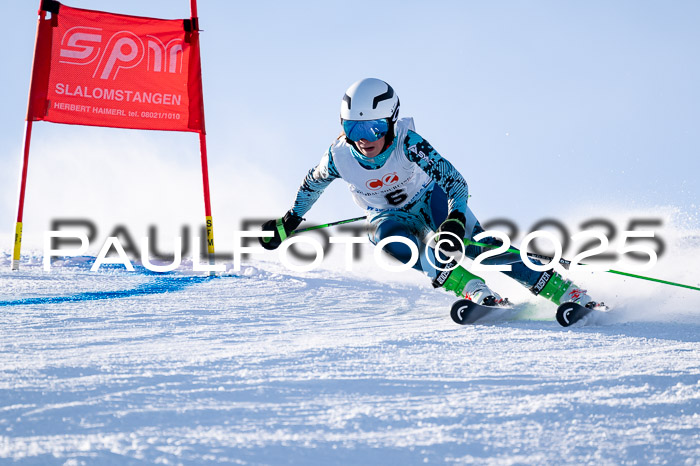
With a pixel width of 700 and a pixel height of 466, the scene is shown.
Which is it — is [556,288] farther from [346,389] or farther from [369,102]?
[346,389]

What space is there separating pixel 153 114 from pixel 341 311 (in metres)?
3.82

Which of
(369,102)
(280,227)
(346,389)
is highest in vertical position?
(369,102)

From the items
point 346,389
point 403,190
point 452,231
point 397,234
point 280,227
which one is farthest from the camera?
point 280,227

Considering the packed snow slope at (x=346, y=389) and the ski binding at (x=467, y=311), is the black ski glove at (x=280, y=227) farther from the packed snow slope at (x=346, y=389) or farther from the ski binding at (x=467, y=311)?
the ski binding at (x=467, y=311)

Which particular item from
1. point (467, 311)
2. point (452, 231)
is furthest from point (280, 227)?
point (467, 311)

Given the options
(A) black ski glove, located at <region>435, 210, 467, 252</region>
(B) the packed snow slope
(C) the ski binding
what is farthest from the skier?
(B) the packed snow slope

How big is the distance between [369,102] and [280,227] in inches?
45.3

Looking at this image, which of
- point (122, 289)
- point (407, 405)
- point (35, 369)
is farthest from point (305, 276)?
point (407, 405)

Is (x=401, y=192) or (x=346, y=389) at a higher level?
(x=401, y=192)

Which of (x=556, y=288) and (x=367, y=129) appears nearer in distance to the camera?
(x=367, y=129)

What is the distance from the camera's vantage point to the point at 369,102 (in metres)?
3.41

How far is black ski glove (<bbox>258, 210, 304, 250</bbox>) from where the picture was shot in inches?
163

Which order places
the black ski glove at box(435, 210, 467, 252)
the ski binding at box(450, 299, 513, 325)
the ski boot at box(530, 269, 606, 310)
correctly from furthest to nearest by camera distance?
1. the ski boot at box(530, 269, 606, 310)
2. the black ski glove at box(435, 210, 467, 252)
3. the ski binding at box(450, 299, 513, 325)

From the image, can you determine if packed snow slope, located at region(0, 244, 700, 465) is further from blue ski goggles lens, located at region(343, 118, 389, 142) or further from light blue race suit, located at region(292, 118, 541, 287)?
blue ski goggles lens, located at region(343, 118, 389, 142)
